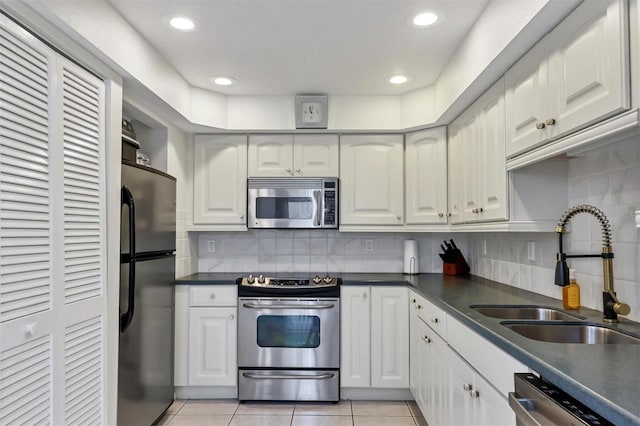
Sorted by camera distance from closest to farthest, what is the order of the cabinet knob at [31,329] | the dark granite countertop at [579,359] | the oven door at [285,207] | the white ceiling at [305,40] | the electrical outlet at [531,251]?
the dark granite countertop at [579,359], the cabinet knob at [31,329], the white ceiling at [305,40], the electrical outlet at [531,251], the oven door at [285,207]

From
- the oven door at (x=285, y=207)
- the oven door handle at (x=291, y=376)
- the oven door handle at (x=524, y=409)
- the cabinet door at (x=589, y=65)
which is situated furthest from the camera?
the oven door at (x=285, y=207)

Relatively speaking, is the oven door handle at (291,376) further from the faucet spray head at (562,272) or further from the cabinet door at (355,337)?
the faucet spray head at (562,272)

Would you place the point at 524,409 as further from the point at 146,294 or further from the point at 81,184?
the point at 146,294

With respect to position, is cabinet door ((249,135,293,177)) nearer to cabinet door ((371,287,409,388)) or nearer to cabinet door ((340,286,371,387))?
cabinet door ((340,286,371,387))

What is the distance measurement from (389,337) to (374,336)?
11cm

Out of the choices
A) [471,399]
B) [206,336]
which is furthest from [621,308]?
[206,336]

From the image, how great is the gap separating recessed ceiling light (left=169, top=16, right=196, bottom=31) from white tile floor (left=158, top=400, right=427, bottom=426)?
2414 millimetres

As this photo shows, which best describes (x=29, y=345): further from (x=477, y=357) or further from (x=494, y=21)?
(x=494, y=21)

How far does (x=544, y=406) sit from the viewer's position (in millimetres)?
1027

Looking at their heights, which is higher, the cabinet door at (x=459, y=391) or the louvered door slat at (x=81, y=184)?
the louvered door slat at (x=81, y=184)

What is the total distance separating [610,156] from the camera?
171 cm

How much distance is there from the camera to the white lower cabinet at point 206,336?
299 centimetres

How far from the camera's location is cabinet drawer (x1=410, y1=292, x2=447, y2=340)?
206cm

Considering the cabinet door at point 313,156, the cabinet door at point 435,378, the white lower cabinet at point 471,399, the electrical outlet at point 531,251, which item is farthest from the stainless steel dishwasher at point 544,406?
the cabinet door at point 313,156
